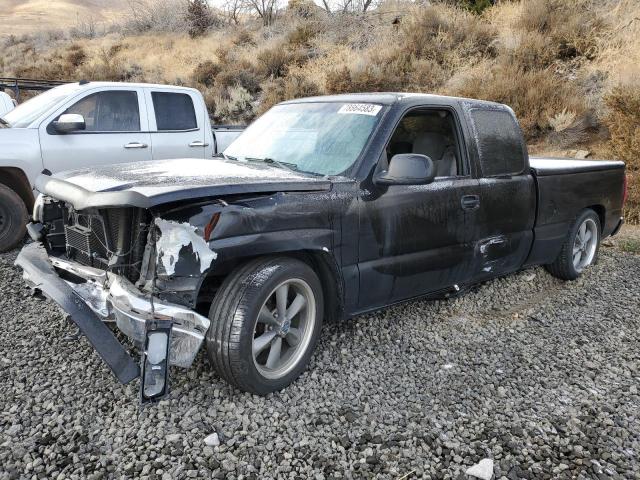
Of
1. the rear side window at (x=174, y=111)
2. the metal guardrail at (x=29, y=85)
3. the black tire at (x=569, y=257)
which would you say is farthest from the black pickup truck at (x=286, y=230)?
the metal guardrail at (x=29, y=85)

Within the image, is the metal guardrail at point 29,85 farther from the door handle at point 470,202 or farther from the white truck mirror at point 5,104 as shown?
the door handle at point 470,202

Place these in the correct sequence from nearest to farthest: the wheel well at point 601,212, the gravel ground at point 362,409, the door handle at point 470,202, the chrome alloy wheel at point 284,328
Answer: the gravel ground at point 362,409
the chrome alloy wheel at point 284,328
the door handle at point 470,202
the wheel well at point 601,212

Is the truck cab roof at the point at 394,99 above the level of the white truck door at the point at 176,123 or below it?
above

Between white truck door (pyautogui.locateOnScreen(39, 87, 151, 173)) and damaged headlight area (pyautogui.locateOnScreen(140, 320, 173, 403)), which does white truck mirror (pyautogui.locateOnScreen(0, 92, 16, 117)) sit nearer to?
white truck door (pyautogui.locateOnScreen(39, 87, 151, 173))

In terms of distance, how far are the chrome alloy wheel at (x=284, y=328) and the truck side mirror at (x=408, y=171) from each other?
2.99ft

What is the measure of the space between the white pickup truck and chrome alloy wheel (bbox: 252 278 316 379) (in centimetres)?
357

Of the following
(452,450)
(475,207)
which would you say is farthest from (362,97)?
(452,450)

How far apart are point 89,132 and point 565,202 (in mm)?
5462

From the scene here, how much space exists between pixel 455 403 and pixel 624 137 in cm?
689

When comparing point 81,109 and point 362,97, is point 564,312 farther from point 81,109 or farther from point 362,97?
point 81,109

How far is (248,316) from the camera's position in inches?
112

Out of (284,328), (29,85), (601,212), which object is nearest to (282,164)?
(284,328)

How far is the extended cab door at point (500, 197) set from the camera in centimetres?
425

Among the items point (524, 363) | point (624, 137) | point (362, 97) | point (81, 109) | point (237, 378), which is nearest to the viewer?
point (237, 378)
